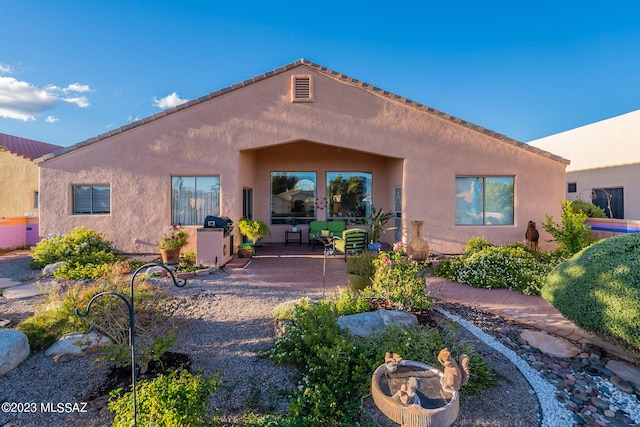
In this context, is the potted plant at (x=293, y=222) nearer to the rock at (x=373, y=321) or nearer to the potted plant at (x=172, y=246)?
the potted plant at (x=172, y=246)

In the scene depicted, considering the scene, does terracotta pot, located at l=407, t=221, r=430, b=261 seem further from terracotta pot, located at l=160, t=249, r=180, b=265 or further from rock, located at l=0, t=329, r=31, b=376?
rock, located at l=0, t=329, r=31, b=376

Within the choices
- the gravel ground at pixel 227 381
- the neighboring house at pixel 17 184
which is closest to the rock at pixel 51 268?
the gravel ground at pixel 227 381

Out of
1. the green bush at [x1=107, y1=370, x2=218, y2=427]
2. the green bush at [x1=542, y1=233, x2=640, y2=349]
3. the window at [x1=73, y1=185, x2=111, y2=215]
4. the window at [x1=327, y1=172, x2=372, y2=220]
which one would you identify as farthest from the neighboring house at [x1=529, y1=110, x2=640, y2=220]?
the window at [x1=73, y1=185, x2=111, y2=215]

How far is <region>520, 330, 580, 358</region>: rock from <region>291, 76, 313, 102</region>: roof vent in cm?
836

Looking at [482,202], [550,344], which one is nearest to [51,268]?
[550,344]

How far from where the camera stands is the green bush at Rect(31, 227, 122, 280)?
27.3 ft

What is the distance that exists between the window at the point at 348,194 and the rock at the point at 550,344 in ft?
28.3

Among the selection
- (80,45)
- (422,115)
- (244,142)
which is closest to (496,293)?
(422,115)

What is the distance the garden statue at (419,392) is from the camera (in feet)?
6.03

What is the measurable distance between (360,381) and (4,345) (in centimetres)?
424

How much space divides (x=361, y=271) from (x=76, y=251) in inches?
330

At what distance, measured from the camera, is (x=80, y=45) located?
34.8 feet

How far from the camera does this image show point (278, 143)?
10.0 m

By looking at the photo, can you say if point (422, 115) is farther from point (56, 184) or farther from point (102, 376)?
point (56, 184)
